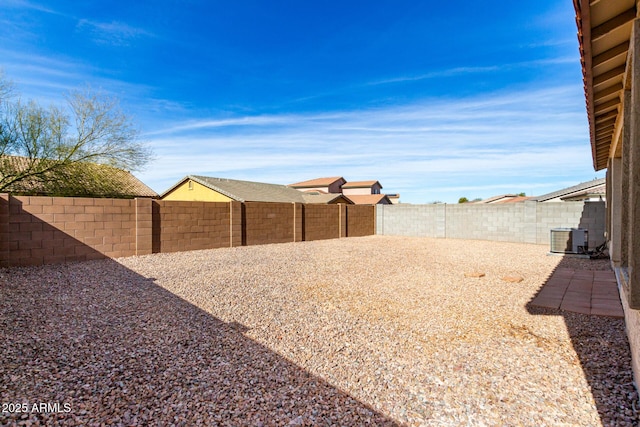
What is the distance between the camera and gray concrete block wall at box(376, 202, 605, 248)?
13211 mm

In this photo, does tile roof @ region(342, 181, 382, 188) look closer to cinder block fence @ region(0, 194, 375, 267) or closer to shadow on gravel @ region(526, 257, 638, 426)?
cinder block fence @ region(0, 194, 375, 267)

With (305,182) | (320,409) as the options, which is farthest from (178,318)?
(305,182)

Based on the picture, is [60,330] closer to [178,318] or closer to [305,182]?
[178,318]

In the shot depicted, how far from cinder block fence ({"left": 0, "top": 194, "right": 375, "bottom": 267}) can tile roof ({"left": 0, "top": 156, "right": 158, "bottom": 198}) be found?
8.49 metres

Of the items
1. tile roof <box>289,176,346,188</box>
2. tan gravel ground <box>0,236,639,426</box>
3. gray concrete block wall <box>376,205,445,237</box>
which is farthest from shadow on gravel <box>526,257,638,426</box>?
tile roof <box>289,176,346,188</box>

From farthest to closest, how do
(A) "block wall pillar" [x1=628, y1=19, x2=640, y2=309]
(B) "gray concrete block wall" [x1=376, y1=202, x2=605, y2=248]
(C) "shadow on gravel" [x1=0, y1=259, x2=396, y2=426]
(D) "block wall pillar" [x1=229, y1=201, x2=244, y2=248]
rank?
(B) "gray concrete block wall" [x1=376, y1=202, x2=605, y2=248], (D) "block wall pillar" [x1=229, y1=201, x2=244, y2=248], (C) "shadow on gravel" [x1=0, y1=259, x2=396, y2=426], (A) "block wall pillar" [x1=628, y1=19, x2=640, y2=309]

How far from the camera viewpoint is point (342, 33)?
1445cm

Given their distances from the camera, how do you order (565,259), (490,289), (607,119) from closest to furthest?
(607,119) → (490,289) → (565,259)

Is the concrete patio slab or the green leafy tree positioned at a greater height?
the green leafy tree

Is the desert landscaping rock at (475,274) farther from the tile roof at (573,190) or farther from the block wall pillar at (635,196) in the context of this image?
the tile roof at (573,190)

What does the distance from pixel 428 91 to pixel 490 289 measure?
13.7 m

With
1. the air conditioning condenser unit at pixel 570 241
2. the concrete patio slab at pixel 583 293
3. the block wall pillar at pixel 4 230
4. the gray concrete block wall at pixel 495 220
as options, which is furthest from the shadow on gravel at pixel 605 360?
the block wall pillar at pixel 4 230

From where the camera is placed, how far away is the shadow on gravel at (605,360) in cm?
242

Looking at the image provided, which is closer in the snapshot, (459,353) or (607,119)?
(459,353)
